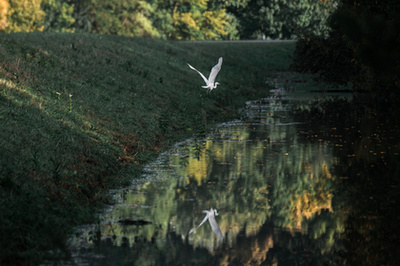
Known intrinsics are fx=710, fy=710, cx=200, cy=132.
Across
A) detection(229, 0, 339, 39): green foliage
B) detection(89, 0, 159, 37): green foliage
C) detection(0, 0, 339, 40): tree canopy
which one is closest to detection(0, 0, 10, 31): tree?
detection(0, 0, 339, 40): tree canopy

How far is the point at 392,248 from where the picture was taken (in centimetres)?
918

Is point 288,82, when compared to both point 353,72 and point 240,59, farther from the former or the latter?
point 353,72

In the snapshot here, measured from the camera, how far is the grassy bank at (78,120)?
1004 centimetres

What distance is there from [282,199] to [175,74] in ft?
74.7

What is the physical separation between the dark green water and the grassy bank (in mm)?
551

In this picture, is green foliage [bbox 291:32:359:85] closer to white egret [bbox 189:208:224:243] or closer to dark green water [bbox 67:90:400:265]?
dark green water [bbox 67:90:400:265]

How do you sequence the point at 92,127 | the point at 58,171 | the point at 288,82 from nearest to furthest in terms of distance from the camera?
1. the point at 58,171
2. the point at 92,127
3. the point at 288,82

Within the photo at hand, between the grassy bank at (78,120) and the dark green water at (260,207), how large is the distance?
551 mm

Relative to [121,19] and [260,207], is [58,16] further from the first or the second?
[260,207]

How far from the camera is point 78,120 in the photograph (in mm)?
17328

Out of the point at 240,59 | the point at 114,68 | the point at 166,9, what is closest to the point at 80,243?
the point at 114,68

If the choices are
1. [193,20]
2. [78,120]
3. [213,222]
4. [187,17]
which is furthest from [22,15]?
[213,222]

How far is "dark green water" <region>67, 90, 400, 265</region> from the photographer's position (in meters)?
8.99

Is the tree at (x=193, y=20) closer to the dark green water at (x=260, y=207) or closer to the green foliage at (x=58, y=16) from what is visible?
the green foliage at (x=58, y=16)
